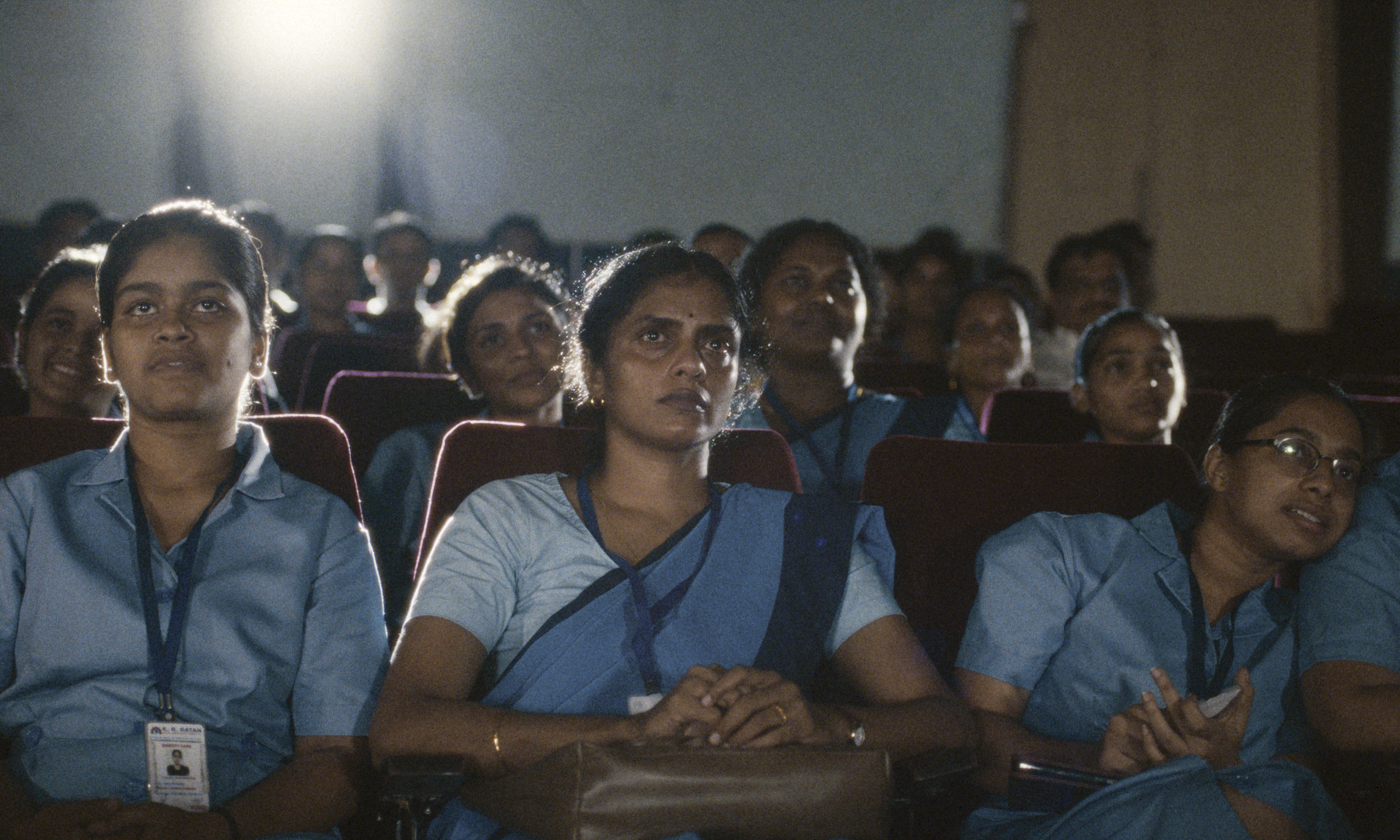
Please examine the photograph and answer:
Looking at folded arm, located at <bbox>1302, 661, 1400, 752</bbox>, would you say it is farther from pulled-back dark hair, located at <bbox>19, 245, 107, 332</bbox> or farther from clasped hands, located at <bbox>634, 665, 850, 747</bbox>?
pulled-back dark hair, located at <bbox>19, 245, 107, 332</bbox>

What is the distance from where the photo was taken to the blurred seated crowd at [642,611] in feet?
4.62

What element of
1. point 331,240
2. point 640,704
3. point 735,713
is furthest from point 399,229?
point 735,713

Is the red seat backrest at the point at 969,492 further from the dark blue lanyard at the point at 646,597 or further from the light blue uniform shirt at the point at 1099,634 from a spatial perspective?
the dark blue lanyard at the point at 646,597

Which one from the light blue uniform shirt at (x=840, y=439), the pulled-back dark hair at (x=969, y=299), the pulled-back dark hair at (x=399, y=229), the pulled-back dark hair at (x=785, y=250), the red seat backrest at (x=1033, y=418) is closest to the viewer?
the light blue uniform shirt at (x=840, y=439)

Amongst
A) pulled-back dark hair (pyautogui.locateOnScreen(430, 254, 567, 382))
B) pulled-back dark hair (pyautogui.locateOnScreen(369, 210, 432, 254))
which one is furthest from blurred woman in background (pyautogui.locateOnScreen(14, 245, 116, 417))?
pulled-back dark hair (pyautogui.locateOnScreen(369, 210, 432, 254))

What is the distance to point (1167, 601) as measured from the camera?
1688mm

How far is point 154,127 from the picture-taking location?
21.7ft

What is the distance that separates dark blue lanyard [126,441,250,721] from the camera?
4.74ft

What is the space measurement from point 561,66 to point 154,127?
2.45 meters

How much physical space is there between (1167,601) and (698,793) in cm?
82

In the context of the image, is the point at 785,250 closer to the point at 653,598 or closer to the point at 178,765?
the point at 653,598

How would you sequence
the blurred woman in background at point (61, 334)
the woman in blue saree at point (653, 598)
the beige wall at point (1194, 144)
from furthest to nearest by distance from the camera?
1. the beige wall at point (1194, 144)
2. the blurred woman in background at point (61, 334)
3. the woman in blue saree at point (653, 598)

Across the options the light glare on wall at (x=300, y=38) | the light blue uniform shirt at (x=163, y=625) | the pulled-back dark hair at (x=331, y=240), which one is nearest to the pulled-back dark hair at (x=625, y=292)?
the light blue uniform shirt at (x=163, y=625)

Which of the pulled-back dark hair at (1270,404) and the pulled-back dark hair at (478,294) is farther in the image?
the pulled-back dark hair at (478,294)
